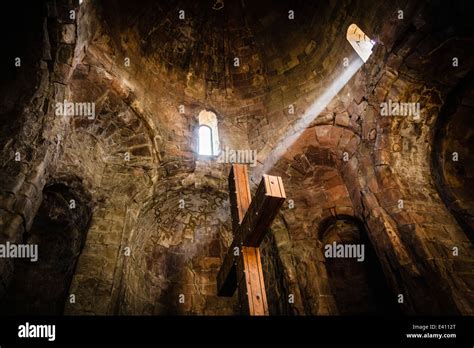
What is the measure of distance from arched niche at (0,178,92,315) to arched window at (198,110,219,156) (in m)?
2.97

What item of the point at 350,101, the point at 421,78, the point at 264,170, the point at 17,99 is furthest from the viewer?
the point at 264,170

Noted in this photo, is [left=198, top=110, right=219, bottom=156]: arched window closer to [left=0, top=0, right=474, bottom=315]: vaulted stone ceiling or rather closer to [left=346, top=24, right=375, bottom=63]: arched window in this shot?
[left=0, top=0, right=474, bottom=315]: vaulted stone ceiling

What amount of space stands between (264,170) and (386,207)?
264 centimetres

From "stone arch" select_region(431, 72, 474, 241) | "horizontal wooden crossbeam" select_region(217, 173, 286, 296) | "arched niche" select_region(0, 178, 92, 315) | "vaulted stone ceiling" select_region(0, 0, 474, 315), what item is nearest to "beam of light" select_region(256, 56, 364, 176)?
"vaulted stone ceiling" select_region(0, 0, 474, 315)

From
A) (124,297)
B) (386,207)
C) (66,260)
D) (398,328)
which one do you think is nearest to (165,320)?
(398,328)

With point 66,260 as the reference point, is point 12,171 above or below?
above

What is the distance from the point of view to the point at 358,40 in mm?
7105

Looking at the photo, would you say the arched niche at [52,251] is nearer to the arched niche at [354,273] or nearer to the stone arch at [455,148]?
the arched niche at [354,273]

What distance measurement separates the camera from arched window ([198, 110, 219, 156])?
7.68m

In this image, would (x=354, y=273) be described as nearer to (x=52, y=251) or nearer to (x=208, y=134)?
(x=208, y=134)

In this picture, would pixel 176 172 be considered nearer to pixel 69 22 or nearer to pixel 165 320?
pixel 69 22

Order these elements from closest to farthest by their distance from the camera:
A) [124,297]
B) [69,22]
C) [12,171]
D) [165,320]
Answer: [165,320], [12,171], [69,22], [124,297]

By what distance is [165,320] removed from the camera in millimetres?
2195

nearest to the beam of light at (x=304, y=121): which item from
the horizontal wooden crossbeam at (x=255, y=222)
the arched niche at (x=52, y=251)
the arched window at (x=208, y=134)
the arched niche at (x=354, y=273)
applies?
the arched window at (x=208, y=134)
